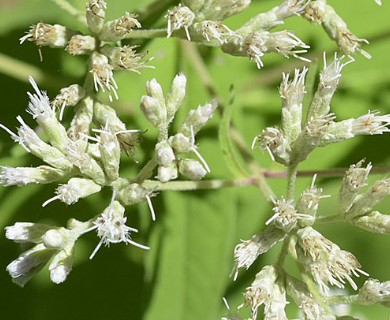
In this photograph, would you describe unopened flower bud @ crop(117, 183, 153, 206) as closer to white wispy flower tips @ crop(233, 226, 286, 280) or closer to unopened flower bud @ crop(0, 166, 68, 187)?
unopened flower bud @ crop(0, 166, 68, 187)

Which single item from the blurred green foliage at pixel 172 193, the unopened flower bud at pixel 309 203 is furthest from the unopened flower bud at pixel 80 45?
the unopened flower bud at pixel 309 203

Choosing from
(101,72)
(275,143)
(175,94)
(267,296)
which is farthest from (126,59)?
(267,296)

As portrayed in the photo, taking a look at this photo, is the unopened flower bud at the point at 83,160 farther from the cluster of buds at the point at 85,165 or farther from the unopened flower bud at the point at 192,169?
the unopened flower bud at the point at 192,169

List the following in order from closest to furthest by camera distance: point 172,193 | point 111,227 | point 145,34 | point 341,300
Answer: point 111,227 < point 341,300 < point 145,34 < point 172,193

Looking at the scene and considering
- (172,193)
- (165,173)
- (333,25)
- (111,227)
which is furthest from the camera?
(172,193)

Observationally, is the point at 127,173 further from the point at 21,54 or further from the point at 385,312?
the point at 385,312

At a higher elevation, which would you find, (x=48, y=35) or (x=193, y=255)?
(x=48, y=35)

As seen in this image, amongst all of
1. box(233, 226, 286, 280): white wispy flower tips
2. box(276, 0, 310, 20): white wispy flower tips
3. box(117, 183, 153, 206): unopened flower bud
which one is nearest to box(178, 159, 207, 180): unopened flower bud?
box(117, 183, 153, 206): unopened flower bud

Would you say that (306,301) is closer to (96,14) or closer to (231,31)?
(231,31)
